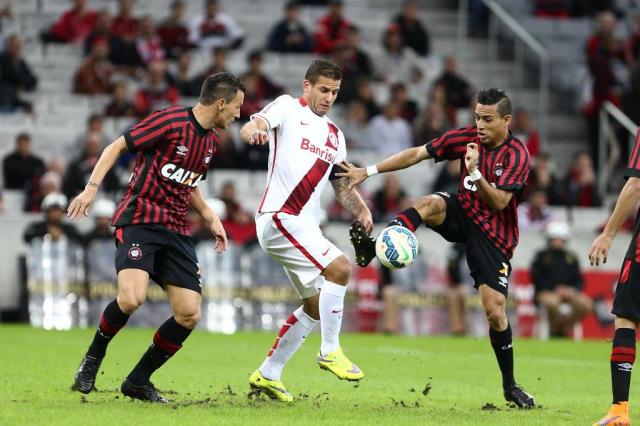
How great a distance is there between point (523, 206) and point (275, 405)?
1258 cm

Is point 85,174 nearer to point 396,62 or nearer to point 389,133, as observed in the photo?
point 389,133

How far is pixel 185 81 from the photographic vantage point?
75.4 ft

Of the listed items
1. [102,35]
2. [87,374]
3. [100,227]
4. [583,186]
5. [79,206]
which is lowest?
[87,374]

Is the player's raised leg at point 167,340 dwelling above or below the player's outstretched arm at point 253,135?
below

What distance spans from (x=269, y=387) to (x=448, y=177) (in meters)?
11.7

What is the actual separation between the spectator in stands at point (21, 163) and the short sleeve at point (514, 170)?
12.1 m

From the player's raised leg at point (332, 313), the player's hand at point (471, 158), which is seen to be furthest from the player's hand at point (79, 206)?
the player's hand at point (471, 158)

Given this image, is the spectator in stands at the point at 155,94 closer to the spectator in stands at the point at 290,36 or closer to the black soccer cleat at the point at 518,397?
the spectator in stands at the point at 290,36

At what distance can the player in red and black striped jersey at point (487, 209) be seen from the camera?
410 inches

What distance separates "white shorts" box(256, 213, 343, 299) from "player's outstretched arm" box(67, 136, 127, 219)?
55.0 inches

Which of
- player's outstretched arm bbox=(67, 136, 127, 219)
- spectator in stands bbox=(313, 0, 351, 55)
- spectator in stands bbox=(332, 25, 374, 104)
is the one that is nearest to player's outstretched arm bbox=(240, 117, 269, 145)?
player's outstretched arm bbox=(67, 136, 127, 219)

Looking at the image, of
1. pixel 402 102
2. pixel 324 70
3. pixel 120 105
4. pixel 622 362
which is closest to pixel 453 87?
pixel 402 102

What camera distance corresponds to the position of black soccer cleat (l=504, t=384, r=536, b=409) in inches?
408

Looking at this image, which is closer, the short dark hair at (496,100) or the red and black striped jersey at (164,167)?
the red and black striped jersey at (164,167)
